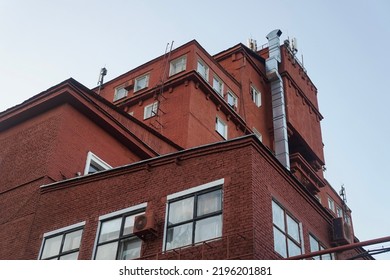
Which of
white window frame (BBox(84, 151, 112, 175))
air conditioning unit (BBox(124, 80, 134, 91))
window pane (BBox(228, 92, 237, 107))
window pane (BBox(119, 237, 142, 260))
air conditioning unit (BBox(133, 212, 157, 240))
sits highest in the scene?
air conditioning unit (BBox(124, 80, 134, 91))

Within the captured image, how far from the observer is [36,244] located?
57.8ft

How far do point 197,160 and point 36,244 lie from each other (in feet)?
20.0

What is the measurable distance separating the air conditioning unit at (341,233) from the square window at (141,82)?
1749 cm

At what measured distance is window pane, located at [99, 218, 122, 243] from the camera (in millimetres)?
16125

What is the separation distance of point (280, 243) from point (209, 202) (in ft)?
7.21

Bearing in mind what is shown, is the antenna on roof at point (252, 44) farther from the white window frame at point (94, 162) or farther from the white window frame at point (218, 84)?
the white window frame at point (94, 162)

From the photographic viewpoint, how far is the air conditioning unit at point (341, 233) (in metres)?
18.1

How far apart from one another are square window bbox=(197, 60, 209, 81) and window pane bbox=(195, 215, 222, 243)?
1782 cm

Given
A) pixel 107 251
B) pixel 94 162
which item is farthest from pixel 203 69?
pixel 107 251

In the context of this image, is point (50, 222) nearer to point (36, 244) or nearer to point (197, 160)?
point (36, 244)

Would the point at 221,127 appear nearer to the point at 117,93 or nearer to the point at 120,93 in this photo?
A: the point at 120,93

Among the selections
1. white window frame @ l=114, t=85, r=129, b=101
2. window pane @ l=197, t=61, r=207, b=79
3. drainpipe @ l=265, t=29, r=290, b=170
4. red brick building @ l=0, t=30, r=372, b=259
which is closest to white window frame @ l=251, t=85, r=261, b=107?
drainpipe @ l=265, t=29, r=290, b=170

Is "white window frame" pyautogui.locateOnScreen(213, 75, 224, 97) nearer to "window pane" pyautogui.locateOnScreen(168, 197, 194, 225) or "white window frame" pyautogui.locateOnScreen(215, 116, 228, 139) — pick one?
"white window frame" pyautogui.locateOnScreen(215, 116, 228, 139)

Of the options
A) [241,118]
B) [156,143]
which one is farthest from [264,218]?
[241,118]
